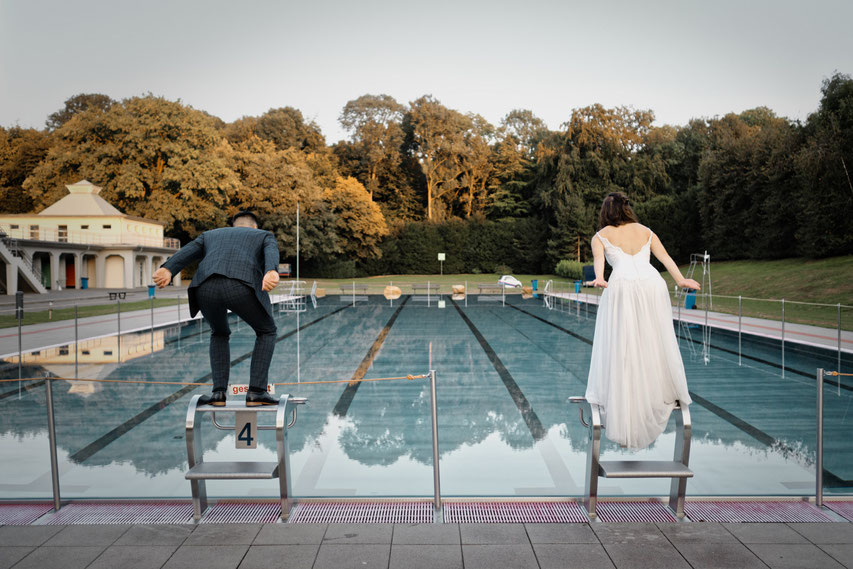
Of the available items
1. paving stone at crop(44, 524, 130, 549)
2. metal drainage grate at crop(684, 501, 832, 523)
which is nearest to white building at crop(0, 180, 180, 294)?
paving stone at crop(44, 524, 130, 549)

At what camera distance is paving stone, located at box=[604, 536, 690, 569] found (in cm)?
270

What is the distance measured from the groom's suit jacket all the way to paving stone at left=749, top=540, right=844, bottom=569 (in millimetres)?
2894

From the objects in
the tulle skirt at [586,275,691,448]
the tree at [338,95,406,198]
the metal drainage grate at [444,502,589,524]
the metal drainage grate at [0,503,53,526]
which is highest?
the tree at [338,95,406,198]

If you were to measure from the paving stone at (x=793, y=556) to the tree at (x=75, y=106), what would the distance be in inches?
2205

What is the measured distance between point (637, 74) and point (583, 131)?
37.1ft

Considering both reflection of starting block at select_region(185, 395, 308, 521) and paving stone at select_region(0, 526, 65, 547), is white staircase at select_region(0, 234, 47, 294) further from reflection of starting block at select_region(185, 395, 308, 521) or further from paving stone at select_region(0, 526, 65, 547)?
reflection of starting block at select_region(185, 395, 308, 521)

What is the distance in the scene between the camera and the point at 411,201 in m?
53.0

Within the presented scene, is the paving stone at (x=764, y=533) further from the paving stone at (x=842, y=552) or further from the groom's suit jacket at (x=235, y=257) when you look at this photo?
the groom's suit jacket at (x=235, y=257)

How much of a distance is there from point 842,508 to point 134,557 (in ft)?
12.7

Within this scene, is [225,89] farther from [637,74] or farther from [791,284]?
[791,284]

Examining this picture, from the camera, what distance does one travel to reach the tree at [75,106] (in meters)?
48.6

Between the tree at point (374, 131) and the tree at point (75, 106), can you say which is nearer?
the tree at point (75, 106)

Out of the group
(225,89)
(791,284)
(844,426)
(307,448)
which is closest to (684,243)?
(791,284)

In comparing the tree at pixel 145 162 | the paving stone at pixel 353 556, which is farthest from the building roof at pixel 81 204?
the paving stone at pixel 353 556
